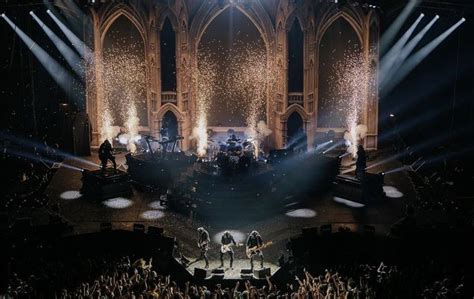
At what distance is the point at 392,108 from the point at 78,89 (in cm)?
1615

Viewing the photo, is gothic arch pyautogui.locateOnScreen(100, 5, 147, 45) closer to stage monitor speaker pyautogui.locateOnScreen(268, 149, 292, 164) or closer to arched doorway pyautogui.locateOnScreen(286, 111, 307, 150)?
arched doorway pyautogui.locateOnScreen(286, 111, 307, 150)

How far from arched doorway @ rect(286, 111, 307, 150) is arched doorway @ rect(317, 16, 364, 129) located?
3.35 feet

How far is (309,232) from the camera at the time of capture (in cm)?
1944

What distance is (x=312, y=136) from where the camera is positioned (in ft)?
104

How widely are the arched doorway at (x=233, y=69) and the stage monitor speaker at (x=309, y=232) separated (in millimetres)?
13660

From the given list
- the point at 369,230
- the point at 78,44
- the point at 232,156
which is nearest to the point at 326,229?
the point at 369,230

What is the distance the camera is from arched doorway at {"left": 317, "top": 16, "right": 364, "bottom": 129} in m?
30.9

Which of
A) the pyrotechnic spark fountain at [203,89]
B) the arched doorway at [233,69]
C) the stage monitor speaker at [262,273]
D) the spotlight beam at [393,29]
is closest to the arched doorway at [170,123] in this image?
the pyrotechnic spark fountain at [203,89]

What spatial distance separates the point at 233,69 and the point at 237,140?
6960mm

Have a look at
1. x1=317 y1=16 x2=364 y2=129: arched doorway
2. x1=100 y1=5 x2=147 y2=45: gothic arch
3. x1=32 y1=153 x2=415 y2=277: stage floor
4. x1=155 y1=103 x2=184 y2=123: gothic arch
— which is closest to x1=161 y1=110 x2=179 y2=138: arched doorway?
x1=155 y1=103 x2=184 y2=123: gothic arch

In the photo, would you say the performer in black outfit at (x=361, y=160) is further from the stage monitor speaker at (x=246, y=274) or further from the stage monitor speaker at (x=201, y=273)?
the stage monitor speaker at (x=201, y=273)

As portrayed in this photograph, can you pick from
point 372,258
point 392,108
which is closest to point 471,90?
point 392,108

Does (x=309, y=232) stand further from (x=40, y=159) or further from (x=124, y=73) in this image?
(x=124, y=73)

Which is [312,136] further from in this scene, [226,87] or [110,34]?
[110,34]
